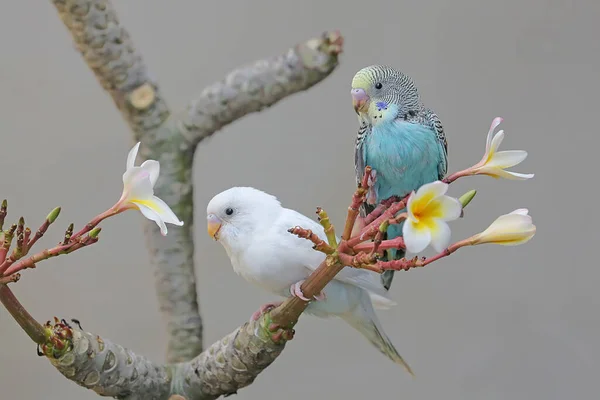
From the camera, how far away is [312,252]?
32.4 inches

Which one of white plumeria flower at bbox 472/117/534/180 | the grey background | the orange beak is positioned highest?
the orange beak

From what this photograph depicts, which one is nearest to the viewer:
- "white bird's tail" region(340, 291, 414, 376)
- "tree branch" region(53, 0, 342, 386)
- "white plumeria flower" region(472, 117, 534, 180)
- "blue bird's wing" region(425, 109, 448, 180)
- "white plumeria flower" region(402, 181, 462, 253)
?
"white plumeria flower" region(402, 181, 462, 253)

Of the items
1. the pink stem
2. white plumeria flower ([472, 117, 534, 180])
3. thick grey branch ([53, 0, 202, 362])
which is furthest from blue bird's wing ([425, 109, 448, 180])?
thick grey branch ([53, 0, 202, 362])

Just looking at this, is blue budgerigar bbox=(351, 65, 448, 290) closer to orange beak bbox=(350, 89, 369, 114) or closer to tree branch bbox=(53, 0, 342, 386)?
orange beak bbox=(350, 89, 369, 114)

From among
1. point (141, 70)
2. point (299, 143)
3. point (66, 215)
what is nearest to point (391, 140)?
point (141, 70)

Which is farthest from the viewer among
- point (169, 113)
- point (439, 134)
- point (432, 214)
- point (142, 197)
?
point (169, 113)

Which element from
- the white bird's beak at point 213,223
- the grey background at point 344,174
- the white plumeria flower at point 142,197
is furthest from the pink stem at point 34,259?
the grey background at point 344,174

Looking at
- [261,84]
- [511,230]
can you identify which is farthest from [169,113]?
[511,230]

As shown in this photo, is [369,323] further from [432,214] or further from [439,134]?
[432,214]

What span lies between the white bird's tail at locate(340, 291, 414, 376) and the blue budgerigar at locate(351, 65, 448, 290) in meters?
0.15

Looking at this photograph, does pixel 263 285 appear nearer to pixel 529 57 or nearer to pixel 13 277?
pixel 13 277

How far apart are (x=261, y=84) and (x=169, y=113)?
7.7 inches

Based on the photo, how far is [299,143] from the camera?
146cm

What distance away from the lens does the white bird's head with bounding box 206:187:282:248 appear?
797 millimetres
